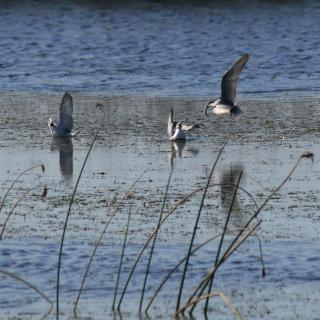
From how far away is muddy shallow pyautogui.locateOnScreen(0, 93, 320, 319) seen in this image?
8.06m

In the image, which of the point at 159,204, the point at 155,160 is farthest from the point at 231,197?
the point at 155,160

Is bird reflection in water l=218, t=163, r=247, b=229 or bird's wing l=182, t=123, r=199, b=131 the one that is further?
bird's wing l=182, t=123, r=199, b=131

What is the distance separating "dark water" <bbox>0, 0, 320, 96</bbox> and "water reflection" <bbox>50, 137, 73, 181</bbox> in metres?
5.30

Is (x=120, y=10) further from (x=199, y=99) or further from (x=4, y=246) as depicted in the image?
(x=4, y=246)

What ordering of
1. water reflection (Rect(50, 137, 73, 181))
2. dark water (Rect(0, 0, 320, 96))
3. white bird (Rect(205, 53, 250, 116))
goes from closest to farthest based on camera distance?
water reflection (Rect(50, 137, 73, 181)) → white bird (Rect(205, 53, 250, 116)) → dark water (Rect(0, 0, 320, 96))

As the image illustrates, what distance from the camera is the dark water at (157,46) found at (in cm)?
2150

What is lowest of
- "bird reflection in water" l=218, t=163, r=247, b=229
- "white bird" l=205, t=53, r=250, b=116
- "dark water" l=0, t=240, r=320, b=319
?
"white bird" l=205, t=53, r=250, b=116

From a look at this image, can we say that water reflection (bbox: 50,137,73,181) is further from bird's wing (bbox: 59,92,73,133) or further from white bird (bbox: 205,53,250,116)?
white bird (bbox: 205,53,250,116)

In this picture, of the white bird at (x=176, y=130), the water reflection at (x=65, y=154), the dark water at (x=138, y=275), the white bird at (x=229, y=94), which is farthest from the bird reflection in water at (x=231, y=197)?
the white bird at (x=229, y=94)

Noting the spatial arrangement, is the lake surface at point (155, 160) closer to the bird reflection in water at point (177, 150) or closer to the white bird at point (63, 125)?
the bird reflection in water at point (177, 150)

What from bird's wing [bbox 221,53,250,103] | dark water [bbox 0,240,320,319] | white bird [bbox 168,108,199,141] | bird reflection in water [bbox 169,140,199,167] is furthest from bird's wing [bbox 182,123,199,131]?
dark water [bbox 0,240,320,319]

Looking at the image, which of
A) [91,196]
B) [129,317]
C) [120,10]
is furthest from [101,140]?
[120,10]

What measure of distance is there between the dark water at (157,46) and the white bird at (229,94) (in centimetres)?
323

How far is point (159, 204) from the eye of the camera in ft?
34.6
